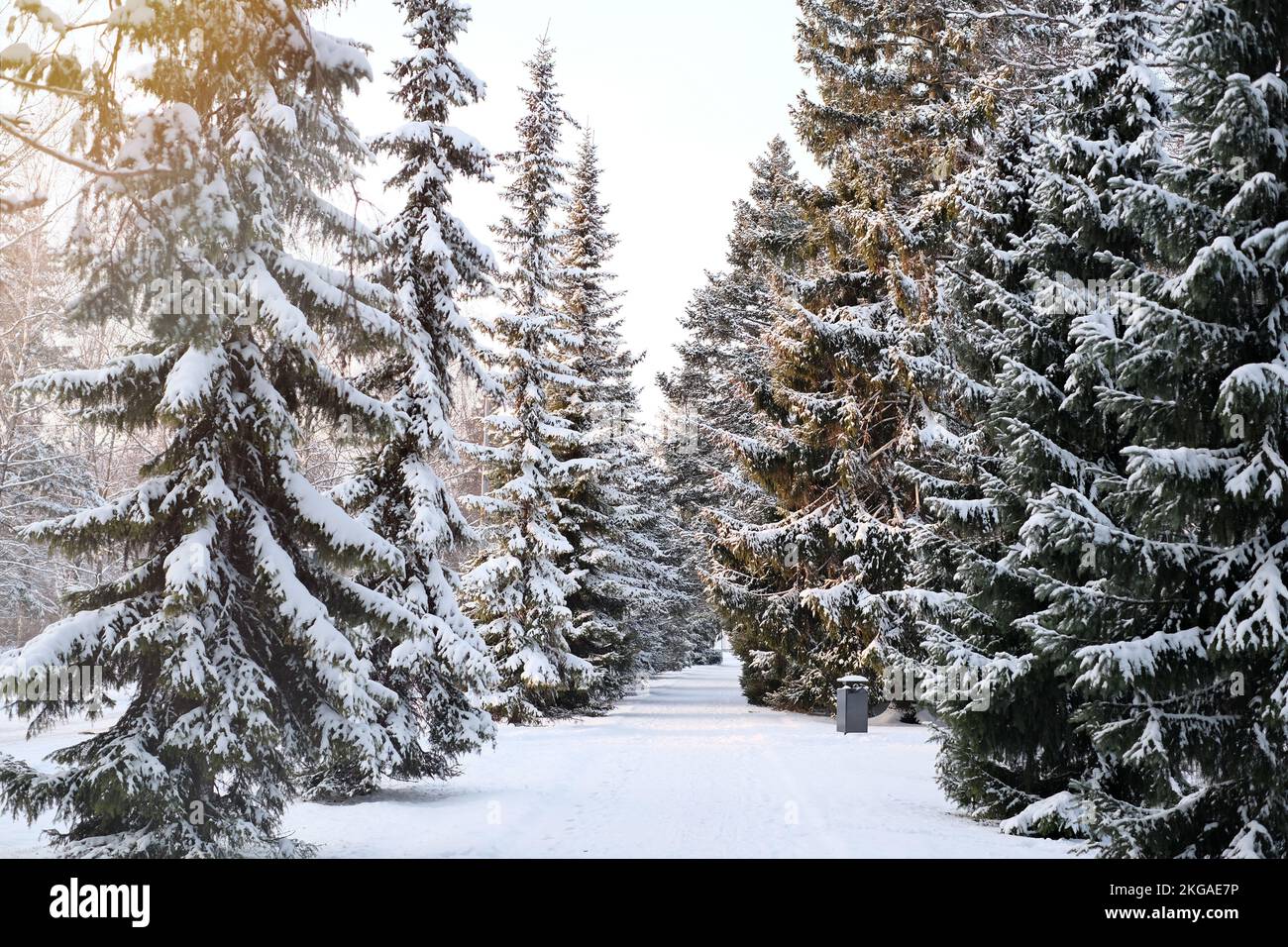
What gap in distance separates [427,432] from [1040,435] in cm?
845

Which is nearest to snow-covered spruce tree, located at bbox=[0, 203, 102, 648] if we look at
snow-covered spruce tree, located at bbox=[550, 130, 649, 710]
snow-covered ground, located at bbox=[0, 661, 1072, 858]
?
snow-covered ground, located at bbox=[0, 661, 1072, 858]

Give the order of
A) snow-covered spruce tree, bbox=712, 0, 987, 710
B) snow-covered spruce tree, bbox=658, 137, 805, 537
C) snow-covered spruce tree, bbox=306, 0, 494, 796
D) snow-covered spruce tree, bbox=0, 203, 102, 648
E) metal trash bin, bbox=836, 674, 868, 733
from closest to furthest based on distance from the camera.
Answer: snow-covered spruce tree, bbox=306, 0, 494, 796
snow-covered spruce tree, bbox=0, 203, 102, 648
metal trash bin, bbox=836, 674, 868, 733
snow-covered spruce tree, bbox=712, 0, 987, 710
snow-covered spruce tree, bbox=658, 137, 805, 537

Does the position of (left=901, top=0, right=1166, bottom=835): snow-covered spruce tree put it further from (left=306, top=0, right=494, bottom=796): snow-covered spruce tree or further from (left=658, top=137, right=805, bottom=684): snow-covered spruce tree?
(left=658, top=137, right=805, bottom=684): snow-covered spruce tree

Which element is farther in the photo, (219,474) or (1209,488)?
(219,474)

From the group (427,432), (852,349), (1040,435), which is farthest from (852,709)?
(427,432)

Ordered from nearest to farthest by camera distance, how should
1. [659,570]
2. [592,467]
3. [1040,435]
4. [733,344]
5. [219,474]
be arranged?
[219,474] < [1040,435] < [592,467] < [733,344] < [659,570]

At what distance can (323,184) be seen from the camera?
9.05m

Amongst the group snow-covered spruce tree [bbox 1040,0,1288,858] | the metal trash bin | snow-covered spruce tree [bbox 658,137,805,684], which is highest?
snow-covered spruce tree [bbox 658,137,805,684]

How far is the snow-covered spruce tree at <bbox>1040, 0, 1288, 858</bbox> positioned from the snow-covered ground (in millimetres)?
2112

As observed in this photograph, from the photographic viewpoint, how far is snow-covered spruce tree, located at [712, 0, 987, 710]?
69.6 feet

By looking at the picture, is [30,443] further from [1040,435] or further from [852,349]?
[1040,435]

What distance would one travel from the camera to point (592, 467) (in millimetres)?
24797
